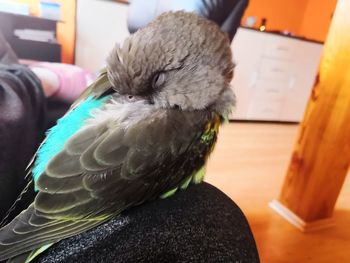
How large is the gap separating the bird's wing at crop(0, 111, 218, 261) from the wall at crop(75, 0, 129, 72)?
0.42m

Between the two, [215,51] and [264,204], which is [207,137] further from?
[264,204]

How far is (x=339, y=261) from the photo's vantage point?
1330 mm

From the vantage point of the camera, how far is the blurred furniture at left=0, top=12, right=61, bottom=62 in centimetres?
70

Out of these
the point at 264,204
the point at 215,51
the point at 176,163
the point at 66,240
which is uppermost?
the point at 215,51

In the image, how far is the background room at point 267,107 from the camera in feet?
2.47

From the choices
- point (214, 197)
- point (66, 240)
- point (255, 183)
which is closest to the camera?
point (66, 240)

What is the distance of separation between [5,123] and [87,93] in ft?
0.52

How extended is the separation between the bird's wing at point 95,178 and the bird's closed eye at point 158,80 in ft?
0.23

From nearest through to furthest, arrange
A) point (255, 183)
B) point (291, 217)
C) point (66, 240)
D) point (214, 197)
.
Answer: point (66, 240) → point (214, 197) → point (291, 217) → point (255, 183)

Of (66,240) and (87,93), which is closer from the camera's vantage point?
(66,240)

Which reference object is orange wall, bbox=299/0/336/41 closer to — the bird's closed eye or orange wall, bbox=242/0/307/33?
orange wall, bbox=242/0/307/33

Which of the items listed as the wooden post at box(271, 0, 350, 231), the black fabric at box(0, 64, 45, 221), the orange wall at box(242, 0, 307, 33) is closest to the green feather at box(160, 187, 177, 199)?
the black fabric at box(0, 64, 45, 221)

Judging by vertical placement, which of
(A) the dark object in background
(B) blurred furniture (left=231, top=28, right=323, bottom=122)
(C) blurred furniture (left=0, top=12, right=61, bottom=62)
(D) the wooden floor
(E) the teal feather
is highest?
(A) the dark object in background

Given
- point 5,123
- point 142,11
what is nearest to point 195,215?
point 5,123
